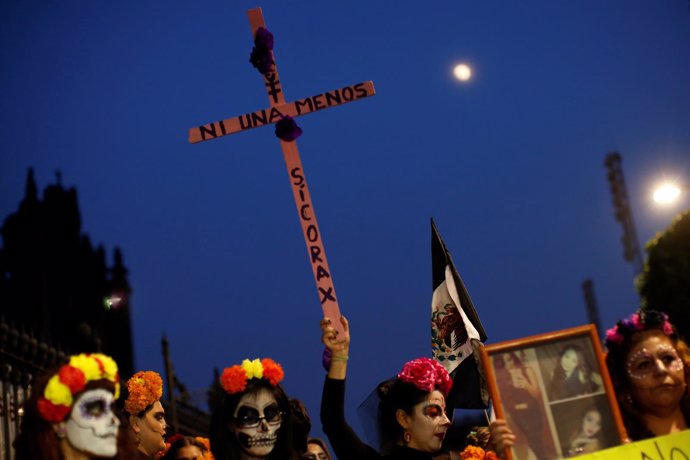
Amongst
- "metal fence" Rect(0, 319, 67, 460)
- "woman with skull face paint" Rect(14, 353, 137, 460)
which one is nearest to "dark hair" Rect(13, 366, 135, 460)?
"woman with skull face paint" Rect(14, 353, 137, 460)

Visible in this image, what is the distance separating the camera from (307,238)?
6684 mm

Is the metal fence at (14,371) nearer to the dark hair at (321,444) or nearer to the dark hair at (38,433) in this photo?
the dark hair at (321,444)

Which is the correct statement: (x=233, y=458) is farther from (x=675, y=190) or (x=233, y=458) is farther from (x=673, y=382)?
(x=675, y=190)

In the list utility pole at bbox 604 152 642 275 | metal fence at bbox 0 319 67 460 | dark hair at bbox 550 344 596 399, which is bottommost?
dark hair at bbox 550 344 596 399

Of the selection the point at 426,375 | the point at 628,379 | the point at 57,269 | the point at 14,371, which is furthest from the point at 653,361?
the point at 57,269

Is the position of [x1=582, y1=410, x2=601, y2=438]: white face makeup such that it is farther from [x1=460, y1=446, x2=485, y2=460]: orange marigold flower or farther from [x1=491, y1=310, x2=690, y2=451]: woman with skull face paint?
[x1=460, y1=446, x2=485, y2=460]: orange marigold flower

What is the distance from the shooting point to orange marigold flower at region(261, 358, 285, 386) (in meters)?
6.59

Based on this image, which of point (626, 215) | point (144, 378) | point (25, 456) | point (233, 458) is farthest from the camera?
point (626, 215)

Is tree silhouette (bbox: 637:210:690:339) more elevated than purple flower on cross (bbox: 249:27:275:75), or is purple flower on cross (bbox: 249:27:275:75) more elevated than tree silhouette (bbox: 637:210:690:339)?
tree silhouette (bbox: 637:210:690:339)

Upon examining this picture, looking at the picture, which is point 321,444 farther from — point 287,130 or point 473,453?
point 287,130

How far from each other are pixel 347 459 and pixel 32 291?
3870 cm

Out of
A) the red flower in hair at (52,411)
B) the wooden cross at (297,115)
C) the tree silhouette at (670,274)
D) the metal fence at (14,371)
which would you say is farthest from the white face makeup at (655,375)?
the tree silhouette at (670,274)

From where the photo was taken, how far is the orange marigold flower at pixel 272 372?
6586 mm

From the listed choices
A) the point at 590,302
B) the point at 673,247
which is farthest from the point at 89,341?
the point at 590,302
